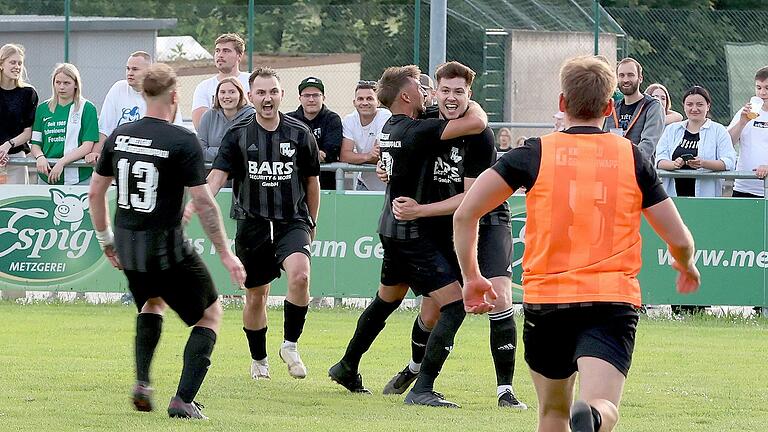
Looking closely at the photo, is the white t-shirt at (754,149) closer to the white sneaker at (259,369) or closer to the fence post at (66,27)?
the white sneaker at (259,369)

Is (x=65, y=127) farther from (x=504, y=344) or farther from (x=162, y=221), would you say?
(x=504, y=344)

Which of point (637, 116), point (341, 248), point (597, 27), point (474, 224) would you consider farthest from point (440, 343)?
point (597, 27)

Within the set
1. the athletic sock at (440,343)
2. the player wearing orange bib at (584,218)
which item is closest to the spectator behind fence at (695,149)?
the athletic sock at (440,343)

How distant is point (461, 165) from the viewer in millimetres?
8633

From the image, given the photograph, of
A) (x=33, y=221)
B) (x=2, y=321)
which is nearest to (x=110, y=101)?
(x=33, y=221)

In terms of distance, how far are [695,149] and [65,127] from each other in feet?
20.4

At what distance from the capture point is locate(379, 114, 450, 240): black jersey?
854 centimetres

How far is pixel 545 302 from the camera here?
5531 millimetres

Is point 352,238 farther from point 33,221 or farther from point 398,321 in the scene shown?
point 33,221

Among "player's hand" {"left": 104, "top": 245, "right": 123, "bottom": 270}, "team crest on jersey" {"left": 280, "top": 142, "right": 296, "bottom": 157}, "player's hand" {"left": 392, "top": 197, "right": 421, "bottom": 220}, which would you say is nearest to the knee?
"team crest on jersey" {"left": 280, "top": 142, "right": 296, "bottom": 157}

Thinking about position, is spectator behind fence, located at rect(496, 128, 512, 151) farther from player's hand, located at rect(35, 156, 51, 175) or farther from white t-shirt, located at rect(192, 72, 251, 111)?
player's hand, located at rect(35, 156, 51, 175)

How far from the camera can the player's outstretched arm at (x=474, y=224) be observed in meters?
5.47

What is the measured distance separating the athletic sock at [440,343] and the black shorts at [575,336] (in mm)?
2838

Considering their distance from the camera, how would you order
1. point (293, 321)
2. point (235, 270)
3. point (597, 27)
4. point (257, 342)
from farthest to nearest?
1. point (597, 27)
2. point (257, 342)
3. point (293, 321)
4. point (235, 270)
